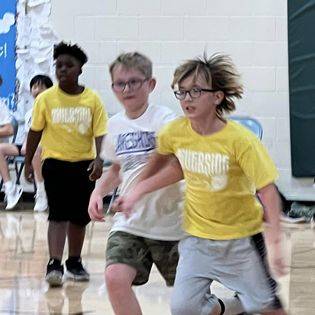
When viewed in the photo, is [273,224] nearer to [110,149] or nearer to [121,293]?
[121,293]

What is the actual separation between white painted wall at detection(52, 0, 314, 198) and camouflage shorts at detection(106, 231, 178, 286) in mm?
5710

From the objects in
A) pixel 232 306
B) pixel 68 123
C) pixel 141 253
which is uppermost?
pixel 68 123

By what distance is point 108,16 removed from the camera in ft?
32.5

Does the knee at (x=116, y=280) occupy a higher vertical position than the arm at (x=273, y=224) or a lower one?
lower

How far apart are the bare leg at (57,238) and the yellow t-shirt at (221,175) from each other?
2226 mm

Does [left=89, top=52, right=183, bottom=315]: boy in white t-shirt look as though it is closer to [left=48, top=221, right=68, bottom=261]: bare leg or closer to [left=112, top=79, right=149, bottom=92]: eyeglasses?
[left=112, top=79, right=149, bottom=92]: eyeglasses

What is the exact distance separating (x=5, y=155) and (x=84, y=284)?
4.33m

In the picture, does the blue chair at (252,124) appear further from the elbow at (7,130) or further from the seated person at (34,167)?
the elbow at (7,130)

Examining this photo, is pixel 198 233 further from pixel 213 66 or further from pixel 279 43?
pixel 279 43

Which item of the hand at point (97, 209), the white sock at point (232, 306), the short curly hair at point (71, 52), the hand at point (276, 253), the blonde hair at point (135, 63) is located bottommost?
the white sock at point (232, 306)

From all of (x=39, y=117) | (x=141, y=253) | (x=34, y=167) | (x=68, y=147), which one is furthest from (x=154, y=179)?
(x=34, y=167)

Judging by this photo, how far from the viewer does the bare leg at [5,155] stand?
31.9 ft

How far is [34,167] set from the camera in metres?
9.62

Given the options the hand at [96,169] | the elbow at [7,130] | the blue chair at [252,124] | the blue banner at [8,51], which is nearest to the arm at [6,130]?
the elbow at [7,130]
